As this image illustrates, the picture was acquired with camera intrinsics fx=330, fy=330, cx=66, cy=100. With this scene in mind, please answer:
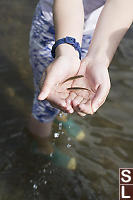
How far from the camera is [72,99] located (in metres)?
2.20

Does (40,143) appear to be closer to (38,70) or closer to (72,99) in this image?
(38,70)

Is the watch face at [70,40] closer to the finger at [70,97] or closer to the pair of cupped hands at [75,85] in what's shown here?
the pair of cupped hands at [75,85]

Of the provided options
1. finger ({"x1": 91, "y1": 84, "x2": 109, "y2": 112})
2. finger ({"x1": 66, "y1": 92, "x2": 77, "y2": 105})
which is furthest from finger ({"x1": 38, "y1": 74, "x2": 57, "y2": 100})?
finger ({"x1": 91, "y1": 84, "x2": 109, "y2": 112})

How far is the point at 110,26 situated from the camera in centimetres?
256

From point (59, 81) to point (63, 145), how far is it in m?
1.90

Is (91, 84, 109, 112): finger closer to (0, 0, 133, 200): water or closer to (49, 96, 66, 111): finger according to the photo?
(49, 96, 66, 111): finger

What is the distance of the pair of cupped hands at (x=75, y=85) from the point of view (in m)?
2.13

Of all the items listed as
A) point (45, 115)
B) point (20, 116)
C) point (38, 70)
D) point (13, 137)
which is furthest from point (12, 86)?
point (38, 70)

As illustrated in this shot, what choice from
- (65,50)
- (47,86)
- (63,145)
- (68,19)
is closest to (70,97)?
(47,86)

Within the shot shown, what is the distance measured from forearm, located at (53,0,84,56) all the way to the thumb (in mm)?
360

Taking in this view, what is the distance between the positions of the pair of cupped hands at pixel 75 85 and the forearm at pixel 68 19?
15 cm

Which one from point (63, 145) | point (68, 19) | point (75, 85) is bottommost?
point (63, 145)

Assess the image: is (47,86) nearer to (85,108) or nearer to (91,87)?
(85,108)

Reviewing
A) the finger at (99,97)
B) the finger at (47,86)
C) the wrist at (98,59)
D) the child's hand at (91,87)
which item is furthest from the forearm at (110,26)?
the finger at (47,86)
